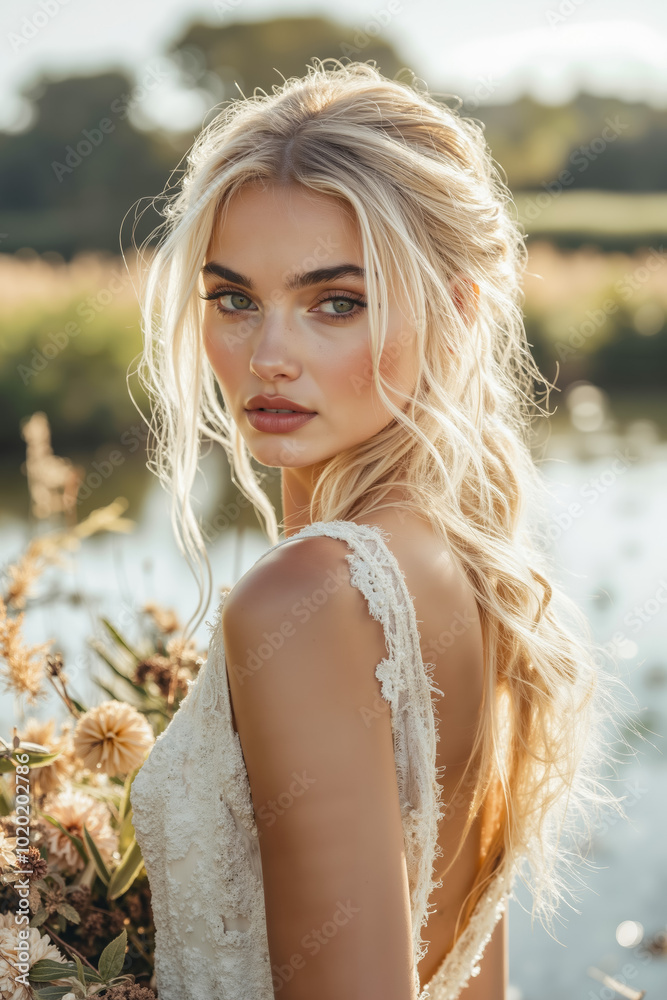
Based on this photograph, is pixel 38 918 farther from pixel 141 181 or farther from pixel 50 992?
pixel 141 181

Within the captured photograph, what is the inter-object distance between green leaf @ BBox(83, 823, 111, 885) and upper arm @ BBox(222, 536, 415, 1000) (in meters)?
0.55

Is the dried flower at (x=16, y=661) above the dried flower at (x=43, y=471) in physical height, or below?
below

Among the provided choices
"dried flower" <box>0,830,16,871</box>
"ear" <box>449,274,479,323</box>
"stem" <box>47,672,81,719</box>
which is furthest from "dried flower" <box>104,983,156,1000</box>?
"ear" <box>449,274,479,323</box>

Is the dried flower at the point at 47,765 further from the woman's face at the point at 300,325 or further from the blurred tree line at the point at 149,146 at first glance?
the blurred tree line at the point at 149,146

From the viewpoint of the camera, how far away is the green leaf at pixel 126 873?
139cm

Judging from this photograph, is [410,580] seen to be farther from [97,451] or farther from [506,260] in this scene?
[97,451]

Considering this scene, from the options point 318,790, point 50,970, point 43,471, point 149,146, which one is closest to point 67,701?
point 50,970

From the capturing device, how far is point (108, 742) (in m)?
1.41

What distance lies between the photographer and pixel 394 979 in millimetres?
911

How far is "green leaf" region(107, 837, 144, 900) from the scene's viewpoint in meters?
1.39

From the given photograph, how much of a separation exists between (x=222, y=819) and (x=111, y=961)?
0.89 feet

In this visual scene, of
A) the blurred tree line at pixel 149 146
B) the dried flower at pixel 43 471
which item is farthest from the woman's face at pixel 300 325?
the blurred tree line at pixel 149 146

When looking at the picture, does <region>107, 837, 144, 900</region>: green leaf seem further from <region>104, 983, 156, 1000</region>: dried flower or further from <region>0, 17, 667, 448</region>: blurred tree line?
<region>0, 17, 667, 448</region>: blurred tree line

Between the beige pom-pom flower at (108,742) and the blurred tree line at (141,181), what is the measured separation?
3534 millimetres
